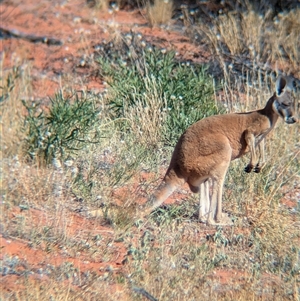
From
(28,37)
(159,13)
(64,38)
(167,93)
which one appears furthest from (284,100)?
(28,37)

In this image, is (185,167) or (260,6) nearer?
(185,167)

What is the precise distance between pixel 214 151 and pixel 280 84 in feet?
3.20

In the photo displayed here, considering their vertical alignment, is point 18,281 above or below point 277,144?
below

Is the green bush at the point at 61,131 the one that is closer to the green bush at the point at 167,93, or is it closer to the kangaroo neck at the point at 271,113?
the green bush at the point at 167,93

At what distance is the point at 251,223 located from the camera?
7.05 metres

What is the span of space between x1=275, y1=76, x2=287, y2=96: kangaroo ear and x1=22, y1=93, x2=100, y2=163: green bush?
208cm

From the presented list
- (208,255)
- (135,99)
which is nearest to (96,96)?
(135,99)

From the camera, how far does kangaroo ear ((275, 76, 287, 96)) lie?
7367mm

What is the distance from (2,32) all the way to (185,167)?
28.5ft

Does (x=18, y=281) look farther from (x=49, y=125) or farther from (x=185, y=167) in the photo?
(x=49, y=125)

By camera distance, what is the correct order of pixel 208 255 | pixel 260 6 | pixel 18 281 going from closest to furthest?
pixel 18 281
pixel 208 255
pixel 260 6

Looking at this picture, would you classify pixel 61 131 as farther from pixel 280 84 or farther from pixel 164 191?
pixel 280 84

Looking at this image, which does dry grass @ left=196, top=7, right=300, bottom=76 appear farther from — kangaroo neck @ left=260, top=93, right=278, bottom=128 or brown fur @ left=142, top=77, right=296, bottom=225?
brown fur @ left=142, top=77, right=296, bottom=225

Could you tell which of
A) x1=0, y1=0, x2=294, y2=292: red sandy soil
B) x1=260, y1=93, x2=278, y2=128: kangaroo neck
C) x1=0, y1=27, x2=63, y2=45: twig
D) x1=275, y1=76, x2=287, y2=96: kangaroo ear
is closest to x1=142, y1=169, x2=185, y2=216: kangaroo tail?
x1=260, y1=93, x2=278, y2=128: kangaroo neck
